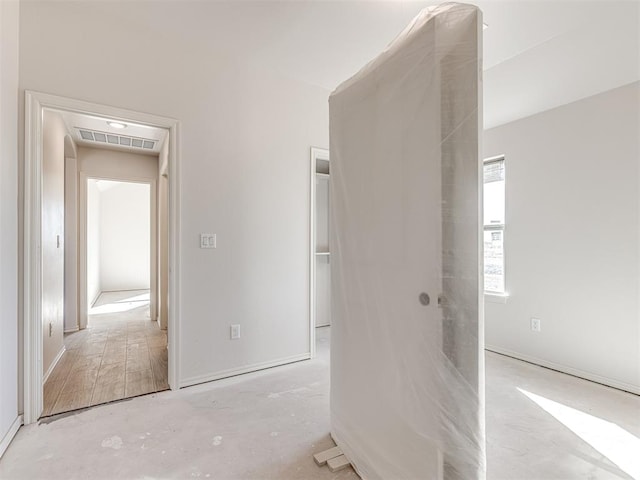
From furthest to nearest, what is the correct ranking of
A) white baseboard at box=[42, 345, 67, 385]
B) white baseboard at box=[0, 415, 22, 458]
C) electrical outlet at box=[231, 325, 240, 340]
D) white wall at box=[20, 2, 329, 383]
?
electrical outlet at box=[231, 325, 240, 340] < white baseboard at box=[42, 345, 67, 385] < white wall at box=[20, 2, 329, 383] < white baseboard at box=[0, 415, 22, 458]

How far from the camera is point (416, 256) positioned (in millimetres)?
1159

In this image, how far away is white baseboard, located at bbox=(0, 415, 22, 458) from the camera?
1584 mm

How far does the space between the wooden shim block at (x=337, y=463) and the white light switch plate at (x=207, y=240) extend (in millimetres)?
1680

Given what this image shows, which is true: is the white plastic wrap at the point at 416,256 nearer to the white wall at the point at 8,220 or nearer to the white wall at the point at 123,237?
the white wall at the point at 8,220

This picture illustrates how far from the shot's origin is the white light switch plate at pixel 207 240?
2.41 meters

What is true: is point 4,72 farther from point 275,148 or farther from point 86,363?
point 86,363

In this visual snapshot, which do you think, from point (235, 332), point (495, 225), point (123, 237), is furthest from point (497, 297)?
point (123, 237)

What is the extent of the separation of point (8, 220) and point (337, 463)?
2.19 m

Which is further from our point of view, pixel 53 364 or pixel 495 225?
pixel 495 225

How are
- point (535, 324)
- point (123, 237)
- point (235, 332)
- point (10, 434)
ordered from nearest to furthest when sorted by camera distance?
point (10, 434) → point (235, 332) → point (535, 324) → point (123, 237)

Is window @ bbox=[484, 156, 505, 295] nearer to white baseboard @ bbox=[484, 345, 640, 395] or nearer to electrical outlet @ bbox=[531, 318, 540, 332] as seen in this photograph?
electrical outlet @ bbox=[531, 318, 540, 332]

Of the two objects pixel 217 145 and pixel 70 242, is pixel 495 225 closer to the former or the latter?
pixel 217 145

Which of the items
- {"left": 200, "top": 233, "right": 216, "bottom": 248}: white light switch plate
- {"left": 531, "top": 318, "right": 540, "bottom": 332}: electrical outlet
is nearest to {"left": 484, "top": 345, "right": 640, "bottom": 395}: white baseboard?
{"left": 531, "top": 318, "right": 540, "bottom": 332}: electrical outlet

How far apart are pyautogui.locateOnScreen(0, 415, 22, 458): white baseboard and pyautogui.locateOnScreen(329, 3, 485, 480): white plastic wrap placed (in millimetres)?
1754
